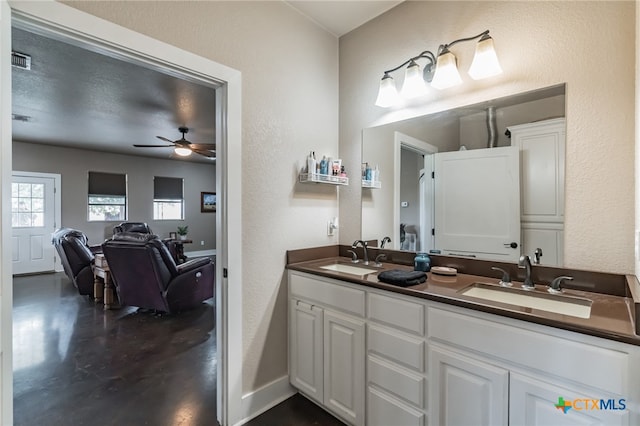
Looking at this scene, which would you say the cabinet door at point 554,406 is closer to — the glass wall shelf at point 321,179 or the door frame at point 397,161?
the door frame at point 397,161

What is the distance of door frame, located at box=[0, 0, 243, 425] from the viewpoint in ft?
3.59

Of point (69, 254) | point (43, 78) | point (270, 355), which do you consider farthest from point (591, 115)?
point (69, 254)

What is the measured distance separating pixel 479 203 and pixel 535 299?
2.07 feet

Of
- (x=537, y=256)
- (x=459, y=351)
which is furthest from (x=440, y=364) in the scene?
(x=537, y=256)

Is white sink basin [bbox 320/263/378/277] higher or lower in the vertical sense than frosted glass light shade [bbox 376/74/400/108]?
lower

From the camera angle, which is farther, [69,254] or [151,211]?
[151,211]

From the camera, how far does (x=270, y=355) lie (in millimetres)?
2031

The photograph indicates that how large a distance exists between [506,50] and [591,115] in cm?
58

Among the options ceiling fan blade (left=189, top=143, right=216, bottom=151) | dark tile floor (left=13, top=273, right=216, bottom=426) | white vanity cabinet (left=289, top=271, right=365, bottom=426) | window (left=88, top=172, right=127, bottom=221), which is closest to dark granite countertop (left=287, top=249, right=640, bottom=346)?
white vanity cabinet (left=289, top=271, right=365, bottom=426)

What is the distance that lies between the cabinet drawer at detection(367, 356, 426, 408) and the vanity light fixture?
168 centimetres

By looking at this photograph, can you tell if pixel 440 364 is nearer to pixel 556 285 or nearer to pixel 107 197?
pixel 556 285

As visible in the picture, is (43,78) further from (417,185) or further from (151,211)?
(151,211)

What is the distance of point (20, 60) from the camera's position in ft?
8.11

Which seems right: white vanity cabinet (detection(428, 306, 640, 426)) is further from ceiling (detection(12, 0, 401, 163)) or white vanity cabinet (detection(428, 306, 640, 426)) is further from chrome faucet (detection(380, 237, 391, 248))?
ceiling (detection(12, 0, 401, 163))
